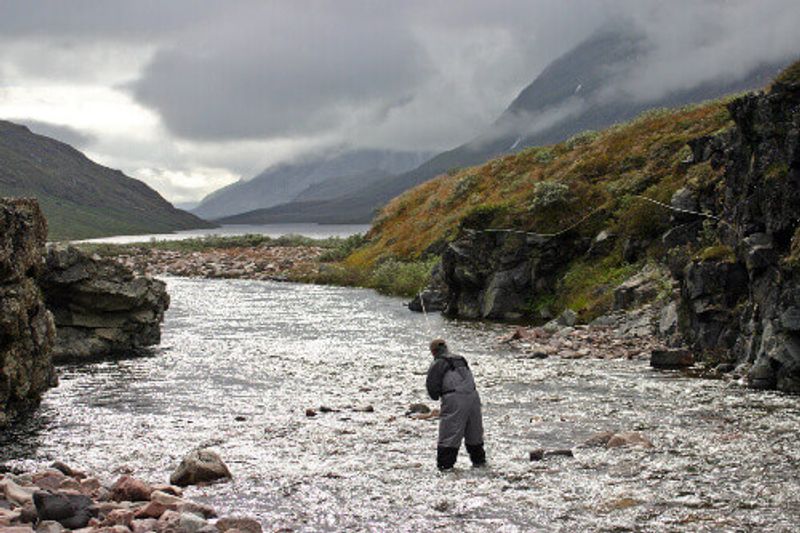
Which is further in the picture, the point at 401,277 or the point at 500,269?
the point at 401,277

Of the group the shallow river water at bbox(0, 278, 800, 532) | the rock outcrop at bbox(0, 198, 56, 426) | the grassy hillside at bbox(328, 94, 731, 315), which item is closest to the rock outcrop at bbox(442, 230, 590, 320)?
the grassy hillside at bbox(328, 94, 731, 315)

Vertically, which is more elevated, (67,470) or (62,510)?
(62,510)

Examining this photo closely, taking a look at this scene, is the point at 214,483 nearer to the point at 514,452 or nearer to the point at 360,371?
the point at 514,452

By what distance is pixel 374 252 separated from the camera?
82750mm

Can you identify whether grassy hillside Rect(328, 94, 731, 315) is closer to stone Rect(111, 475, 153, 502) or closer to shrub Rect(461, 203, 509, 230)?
shrub Rect(461, 203, 509, 230)

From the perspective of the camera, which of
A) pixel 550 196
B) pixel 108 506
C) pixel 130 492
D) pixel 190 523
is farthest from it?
pixel 550 196

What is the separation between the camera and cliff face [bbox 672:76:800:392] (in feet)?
74.8

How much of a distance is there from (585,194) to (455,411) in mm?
37612

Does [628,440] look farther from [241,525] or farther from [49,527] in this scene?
[49,527]

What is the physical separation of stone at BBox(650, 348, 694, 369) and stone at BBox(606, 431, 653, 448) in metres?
10.3

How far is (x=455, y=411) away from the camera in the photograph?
1598 centimetres

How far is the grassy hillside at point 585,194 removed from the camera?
4328 centimetres

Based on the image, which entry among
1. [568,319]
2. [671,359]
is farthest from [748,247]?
[568,319]

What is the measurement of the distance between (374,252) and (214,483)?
67802mm
